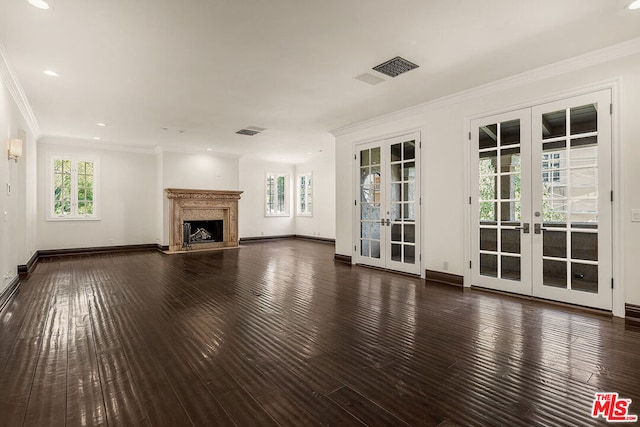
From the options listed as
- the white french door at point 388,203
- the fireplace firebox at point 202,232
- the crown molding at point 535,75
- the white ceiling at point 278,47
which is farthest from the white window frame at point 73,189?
the crown molding at point 535,75

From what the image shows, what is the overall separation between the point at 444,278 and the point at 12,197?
6709 millimetres

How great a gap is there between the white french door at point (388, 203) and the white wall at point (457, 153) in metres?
0.18

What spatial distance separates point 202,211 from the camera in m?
9.40

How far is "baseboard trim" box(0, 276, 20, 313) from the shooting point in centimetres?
386

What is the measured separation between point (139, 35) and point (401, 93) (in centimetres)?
349

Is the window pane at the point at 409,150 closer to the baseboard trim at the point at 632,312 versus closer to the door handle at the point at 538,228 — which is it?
the door handle at the point at 538,228

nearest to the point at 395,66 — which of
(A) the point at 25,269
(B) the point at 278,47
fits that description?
(B) the point at 278,47

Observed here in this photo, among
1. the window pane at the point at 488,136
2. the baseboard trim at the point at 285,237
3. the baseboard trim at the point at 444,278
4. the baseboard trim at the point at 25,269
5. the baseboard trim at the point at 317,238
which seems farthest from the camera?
the baseboard trim at the point at 285,237

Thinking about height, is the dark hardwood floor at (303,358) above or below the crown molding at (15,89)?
below

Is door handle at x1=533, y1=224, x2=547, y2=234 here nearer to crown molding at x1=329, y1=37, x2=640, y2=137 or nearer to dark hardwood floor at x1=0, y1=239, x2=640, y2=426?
dark hardwood floor at x1=0, y1=239, x2=640, y2=426

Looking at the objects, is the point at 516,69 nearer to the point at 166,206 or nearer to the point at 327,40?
the point at 327,40

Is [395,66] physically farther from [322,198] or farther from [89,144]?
[89,144]

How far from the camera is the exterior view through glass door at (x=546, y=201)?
11.9 feet

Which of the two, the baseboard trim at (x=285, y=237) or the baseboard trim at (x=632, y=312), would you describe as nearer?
the baseboard trim at (x=632, y=312)
